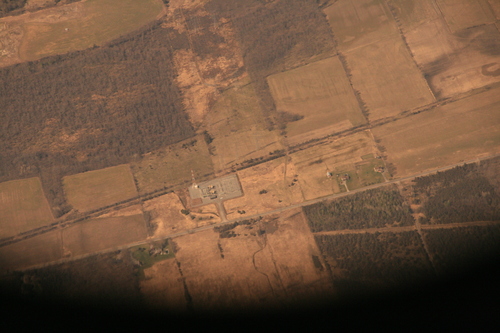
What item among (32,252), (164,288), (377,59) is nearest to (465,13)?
Result: (377,59)

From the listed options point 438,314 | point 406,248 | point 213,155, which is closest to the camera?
point 438,314

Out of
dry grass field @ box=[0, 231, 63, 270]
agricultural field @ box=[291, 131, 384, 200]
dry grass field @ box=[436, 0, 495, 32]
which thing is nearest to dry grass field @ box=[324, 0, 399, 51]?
dry grass field @ box=[436, 0, 495, 32]

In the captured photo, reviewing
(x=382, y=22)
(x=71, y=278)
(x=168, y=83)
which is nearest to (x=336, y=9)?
(x=382, y=22)

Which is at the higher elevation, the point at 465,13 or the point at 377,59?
the point at 465,13

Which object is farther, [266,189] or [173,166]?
[173,166]

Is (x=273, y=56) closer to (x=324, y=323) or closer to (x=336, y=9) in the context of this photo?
(x=336, y=9)

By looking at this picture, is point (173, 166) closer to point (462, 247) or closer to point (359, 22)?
point (359, 22)

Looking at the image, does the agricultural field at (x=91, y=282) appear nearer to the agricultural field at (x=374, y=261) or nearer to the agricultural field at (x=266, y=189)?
the agricultural field at (x=266, y=189)
